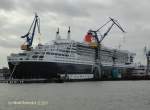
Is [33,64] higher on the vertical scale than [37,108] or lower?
higher

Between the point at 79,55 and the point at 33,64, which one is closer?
the point at 33,64

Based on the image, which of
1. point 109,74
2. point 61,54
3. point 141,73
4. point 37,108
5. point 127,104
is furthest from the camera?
point 141,73

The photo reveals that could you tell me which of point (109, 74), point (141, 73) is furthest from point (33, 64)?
point (141, 73)

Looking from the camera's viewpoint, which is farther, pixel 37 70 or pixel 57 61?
pixel 57 61

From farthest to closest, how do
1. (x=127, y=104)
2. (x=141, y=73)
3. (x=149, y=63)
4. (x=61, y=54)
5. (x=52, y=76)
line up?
(x=149, y=63) < (x=141, y=73) < (x=61, y=54) < (x=52, y=76) < (x=127, y=104)

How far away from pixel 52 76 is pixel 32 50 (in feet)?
40.5

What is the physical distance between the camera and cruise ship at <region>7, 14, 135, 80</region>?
414ft

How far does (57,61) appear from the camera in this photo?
424 feet

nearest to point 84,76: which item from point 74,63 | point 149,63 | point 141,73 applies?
point 74,63

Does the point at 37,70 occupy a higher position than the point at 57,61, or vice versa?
the point at 57,61

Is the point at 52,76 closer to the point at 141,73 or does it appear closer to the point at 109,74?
the point at 109,74

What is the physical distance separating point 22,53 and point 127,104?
3285 inches

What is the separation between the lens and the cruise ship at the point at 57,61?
126 m

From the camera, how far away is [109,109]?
46.8m
